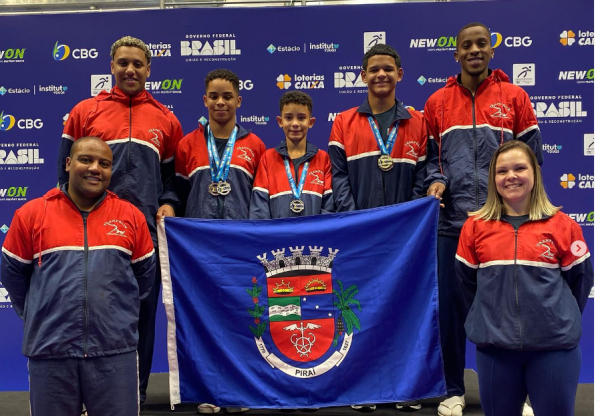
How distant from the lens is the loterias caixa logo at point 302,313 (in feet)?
11.5

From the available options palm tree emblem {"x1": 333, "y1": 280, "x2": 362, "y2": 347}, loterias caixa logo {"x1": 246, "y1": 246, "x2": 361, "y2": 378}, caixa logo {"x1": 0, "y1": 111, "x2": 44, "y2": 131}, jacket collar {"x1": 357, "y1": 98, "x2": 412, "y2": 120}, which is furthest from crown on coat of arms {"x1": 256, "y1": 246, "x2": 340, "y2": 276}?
caixa logo {"x1": 0, "y1": 111, "x2": 44, "y2": 131}

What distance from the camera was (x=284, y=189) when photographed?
3.71 meters

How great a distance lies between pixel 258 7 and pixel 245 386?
354cm

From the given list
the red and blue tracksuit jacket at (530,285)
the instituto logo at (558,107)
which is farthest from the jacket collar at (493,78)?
the instituto logo at (558,107)

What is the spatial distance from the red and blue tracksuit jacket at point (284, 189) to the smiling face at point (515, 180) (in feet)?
4.19

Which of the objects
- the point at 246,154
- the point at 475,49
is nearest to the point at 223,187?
the point at 246,154

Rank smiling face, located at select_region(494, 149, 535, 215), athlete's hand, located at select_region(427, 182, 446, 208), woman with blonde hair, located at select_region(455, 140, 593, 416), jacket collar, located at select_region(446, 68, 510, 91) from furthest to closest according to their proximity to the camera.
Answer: jacket collar, located at select_region(446, 68, 510, 91)
athlete's hand, located at select_region(427, 182, 446, 208)
smiling face, located at select_region(494, 149, 535, 215)
woman with blonde hair, located at select_region(455, 140, 593, 416)

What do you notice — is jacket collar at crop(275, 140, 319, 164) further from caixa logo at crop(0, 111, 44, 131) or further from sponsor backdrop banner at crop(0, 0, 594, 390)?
caixa logo at crop(0, 111, 44, 131)

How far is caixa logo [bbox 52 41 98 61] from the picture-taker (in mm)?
5488

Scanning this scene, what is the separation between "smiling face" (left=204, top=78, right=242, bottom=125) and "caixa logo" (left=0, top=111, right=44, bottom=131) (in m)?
2.60

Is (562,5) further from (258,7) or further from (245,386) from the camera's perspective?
(245,386)

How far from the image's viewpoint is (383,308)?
353 centimetres

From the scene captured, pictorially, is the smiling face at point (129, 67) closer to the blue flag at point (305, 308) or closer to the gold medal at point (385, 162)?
the blue flag at point (305, 308)

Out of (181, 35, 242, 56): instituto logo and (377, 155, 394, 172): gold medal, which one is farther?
(181, 35, 242, 56): instituto logo
